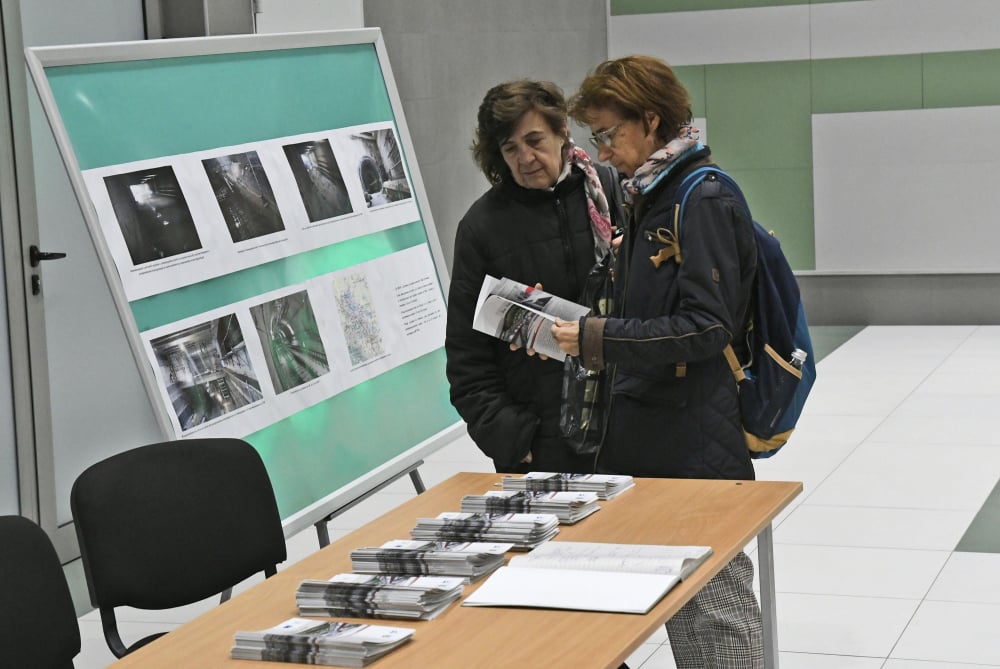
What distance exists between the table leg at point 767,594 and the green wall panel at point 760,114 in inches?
310

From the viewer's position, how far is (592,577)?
2375 millimetres

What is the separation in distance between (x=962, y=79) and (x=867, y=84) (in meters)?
0.69

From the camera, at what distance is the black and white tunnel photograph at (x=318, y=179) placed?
4.02 meters

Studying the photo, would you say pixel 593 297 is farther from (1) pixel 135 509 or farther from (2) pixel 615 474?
(1) pixel 135 509

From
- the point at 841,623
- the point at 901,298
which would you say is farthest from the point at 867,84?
the point at 841,623

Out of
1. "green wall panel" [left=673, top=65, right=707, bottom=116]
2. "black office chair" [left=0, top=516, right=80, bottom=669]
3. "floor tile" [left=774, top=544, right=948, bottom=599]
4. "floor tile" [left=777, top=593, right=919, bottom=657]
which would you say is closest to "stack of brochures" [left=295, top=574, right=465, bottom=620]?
"black office chair" [left=0, top=516, right=80, bottom=669]

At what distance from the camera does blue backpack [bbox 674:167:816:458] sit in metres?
2.99

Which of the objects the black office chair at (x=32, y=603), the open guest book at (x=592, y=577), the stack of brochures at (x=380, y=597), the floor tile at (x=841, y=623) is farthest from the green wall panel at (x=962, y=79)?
the black office chair at (x=32, y=603)

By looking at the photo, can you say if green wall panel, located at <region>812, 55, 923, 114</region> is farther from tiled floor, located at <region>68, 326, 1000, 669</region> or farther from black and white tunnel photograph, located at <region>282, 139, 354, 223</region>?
black and white tunnel photograph, located at <region>282, 139, 354, 223</region>

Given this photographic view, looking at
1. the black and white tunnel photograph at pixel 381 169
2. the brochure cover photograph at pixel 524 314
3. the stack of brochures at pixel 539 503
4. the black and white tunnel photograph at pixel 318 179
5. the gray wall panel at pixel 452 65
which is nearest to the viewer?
the stack of brochures at pixel 539 503

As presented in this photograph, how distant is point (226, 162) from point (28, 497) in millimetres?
1929

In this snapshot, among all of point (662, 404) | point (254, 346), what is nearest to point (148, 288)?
point (254, 346)

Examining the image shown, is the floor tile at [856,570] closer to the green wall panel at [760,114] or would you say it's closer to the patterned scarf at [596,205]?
the patterned scarf at [596,205]

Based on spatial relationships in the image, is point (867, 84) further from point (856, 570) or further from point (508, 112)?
point (508, 112)
